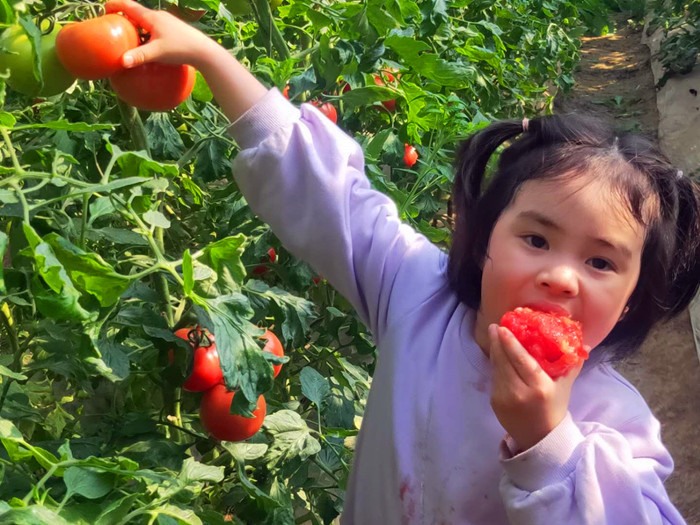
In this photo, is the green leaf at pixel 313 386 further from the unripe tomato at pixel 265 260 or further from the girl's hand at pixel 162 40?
the girl's hand at pixel 162 40

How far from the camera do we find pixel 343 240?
1.03 m

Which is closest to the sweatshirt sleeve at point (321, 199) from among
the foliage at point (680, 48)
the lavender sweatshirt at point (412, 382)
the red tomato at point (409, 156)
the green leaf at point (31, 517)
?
the lavender sweatshirt at point (412, 382)

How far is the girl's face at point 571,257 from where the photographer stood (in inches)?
33.1

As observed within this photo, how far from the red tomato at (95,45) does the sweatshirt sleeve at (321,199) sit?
6.4 inches

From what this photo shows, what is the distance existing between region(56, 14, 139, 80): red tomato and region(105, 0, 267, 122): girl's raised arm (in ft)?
0.05

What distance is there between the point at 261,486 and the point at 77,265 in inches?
27.3

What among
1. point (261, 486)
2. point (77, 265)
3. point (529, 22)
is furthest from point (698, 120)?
point (77, 265)

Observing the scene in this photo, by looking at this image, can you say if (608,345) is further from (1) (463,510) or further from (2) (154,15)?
(2) (154,15)

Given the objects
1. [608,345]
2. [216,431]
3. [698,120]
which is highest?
[608,345]

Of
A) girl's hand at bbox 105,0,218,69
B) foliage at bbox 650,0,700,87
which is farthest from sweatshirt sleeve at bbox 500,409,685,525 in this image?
foliage at bbox 650,0,700,87

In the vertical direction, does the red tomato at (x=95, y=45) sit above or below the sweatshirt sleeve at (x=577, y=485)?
above

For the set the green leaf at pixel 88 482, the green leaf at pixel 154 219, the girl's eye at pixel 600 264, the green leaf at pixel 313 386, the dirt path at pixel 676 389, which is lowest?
the dirt path at pixel 676 389

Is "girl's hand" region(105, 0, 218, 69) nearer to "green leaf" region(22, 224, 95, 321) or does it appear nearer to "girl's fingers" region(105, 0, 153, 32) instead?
"girl's fingers" region(105, 0, 153, 32)

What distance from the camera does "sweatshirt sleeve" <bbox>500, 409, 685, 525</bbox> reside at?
813mm
